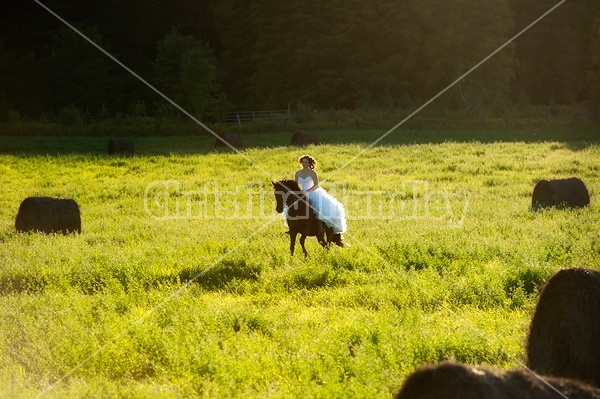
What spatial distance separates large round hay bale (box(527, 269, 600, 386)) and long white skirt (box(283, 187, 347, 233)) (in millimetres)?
5906

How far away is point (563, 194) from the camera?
1714cm

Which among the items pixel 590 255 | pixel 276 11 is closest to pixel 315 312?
pixel 590 255

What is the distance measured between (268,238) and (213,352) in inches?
269

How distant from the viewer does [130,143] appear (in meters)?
34.1

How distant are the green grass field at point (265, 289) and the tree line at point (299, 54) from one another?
42824mm

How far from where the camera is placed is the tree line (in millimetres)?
65188

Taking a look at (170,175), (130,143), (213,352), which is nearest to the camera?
(213,352)

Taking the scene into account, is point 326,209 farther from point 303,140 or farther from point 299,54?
point 299,54

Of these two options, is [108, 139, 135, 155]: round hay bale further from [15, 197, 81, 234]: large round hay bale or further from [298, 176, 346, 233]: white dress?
[298, 176, 346, 233]: white dress

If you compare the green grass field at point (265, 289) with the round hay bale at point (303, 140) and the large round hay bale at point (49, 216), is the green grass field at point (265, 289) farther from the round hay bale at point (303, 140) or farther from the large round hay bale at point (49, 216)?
the round hay bale at point (303, 140)

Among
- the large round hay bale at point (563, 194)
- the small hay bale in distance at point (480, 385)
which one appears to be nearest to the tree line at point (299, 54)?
the large round hay bale at point (563, 194)

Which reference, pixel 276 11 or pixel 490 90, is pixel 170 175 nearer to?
pixel 490 90

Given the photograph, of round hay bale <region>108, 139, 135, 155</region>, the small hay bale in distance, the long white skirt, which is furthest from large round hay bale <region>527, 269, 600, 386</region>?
round hay bale <region>108, 139, 135, 155</region>

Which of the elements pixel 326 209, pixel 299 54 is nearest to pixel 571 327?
pixel 326 209
